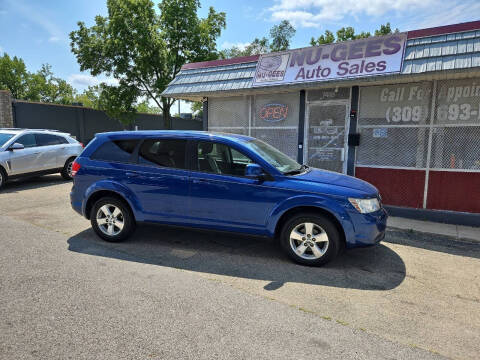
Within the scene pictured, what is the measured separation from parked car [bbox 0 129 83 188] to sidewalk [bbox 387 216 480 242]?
9.90m

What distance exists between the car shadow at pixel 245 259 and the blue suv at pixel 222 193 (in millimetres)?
240

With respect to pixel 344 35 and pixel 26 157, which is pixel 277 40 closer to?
pixel 344 35

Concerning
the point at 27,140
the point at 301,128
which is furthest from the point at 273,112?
the point at 27,140

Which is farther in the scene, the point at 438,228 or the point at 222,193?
the point at 438,228

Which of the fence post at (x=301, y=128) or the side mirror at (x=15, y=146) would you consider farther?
the side mirror at (x=15, y=146)

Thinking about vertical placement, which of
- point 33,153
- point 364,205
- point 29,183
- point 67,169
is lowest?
point 29,183

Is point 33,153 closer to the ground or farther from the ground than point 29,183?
farther from the ground

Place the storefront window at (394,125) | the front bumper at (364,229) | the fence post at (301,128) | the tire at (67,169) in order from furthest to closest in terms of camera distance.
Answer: the tire at (67,169)
the fence post at (301,128)
the storefront window at (394,125)
the front bumper at (364,229)

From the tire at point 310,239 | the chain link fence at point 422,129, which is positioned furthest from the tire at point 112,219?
the chain link fence at point 422,129

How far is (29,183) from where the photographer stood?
10578 mm

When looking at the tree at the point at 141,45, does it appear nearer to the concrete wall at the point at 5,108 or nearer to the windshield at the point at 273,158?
the concrete wall at the point at 5,108

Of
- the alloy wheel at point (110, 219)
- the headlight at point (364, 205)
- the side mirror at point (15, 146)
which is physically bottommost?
the alloy wheel at point (110, 219)

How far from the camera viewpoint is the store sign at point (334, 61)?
6.74 meters

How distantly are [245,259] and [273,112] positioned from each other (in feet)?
17.4
